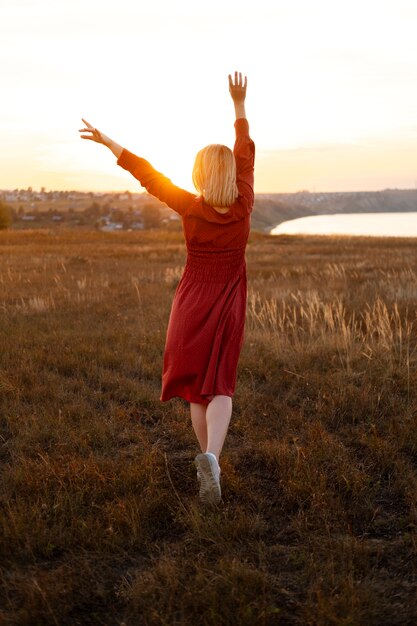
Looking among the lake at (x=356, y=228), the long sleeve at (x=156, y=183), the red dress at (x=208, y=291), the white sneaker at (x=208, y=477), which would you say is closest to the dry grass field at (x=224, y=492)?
the white sneaker at (x=208, y=477)

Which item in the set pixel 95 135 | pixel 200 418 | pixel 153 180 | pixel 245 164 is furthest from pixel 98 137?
pixel 200 418

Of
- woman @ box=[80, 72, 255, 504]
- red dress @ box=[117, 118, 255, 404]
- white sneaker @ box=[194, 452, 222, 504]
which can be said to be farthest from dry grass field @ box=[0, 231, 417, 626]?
red dress @ box=[117, 118, 255, 404]

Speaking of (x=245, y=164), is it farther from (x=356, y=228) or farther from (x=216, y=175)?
(x=356, y=228)

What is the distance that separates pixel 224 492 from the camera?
12.2 ft

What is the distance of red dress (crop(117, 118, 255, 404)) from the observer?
3646mm

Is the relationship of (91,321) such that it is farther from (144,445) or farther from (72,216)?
(72,216)

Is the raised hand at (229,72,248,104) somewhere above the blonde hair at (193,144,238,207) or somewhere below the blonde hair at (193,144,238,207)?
above

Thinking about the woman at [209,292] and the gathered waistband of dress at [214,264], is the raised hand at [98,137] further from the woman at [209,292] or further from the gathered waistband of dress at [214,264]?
the gathered waistband of dress at [214,264]

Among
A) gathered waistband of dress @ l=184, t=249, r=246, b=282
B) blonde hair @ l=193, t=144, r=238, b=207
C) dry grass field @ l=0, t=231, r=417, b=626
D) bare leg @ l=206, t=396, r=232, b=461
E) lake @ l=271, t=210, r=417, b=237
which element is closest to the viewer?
dry grass field @ l=0, t=231, r=417, b=626

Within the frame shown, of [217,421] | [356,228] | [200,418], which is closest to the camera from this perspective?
[217,421]

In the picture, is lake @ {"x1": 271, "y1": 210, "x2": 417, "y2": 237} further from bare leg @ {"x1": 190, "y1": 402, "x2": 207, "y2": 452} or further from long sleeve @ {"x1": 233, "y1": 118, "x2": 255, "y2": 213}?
bare leg @ {"x1": 190, "y1": 402, "x2": 207, "y2": 452}

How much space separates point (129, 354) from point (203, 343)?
317cm

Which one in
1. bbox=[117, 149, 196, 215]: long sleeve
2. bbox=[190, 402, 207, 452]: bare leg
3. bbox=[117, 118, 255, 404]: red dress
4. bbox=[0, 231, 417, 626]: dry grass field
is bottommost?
bbox=[0, 231, 417, 626]: dry grass field

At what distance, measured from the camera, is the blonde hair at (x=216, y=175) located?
3.37m
